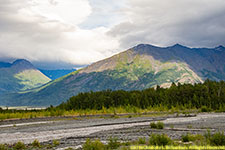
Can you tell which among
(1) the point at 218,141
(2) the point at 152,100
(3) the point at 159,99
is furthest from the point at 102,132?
(3) the point at 159,99

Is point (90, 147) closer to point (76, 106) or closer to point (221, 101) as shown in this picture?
point (221, 101)

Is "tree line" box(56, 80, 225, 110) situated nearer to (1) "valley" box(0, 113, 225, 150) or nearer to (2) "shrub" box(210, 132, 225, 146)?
(1) "valley" box(0, 113, 225, 150)

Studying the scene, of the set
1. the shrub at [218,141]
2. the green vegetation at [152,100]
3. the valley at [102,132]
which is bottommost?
the valley at [102,132]

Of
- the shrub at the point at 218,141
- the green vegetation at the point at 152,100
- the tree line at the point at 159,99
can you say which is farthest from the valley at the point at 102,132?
the tree line at the point at 159,99

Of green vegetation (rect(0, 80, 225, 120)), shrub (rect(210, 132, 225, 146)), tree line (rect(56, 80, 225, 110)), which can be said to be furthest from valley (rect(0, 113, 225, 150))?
tree line (rect(56, 80, 225, 110))

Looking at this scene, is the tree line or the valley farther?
the tree line

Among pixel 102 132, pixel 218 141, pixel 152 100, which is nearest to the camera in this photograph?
pixel 218 141

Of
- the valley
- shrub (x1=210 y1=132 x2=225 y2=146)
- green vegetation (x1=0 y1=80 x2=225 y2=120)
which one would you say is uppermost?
green vegetation (x1=0 y1=80 x2=225 y2=120)

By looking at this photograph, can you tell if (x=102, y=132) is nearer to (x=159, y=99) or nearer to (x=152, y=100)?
(x=152, y=100)

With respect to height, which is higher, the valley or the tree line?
the tree line

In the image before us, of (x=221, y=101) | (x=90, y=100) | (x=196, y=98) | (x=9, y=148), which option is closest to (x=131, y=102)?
(x=90, y=100)

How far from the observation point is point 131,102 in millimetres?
97500

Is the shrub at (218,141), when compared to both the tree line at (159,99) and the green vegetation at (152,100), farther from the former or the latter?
the tree line at (159,99)

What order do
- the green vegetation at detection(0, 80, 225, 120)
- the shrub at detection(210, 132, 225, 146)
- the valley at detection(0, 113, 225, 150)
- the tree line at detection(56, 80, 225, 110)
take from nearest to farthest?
the shrub at detection(210, 132, 225, 146), the valley at detection(0, 113, 225, 150), the green vegetation at detection(0, 80, 225, 120), the tree line at detection(56, 80, 225, 110)
